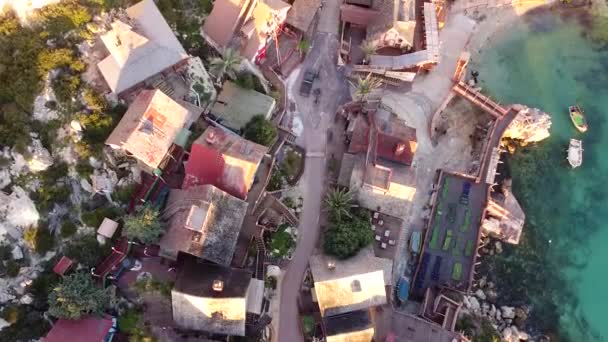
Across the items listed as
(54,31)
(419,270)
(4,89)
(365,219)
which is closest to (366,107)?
(365,219)

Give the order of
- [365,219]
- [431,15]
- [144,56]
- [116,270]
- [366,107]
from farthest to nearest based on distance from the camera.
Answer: [431,15] → [366,107] → [365,219] → [144,56] → [116,270]

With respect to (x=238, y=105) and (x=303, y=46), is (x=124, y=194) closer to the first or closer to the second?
(x=238, y=105)

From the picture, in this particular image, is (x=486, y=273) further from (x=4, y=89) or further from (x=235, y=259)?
(x=4, y=89)

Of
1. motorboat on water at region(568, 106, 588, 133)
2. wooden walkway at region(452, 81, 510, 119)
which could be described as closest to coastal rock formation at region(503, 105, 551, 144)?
wooden walkway at region(452, 81, 510, 119)

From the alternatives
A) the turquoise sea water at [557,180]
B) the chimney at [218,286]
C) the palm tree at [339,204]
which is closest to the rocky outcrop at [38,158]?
the chimney at [218,286]

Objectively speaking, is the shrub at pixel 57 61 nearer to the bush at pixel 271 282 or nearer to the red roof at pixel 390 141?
the bush at pixel 271 282
